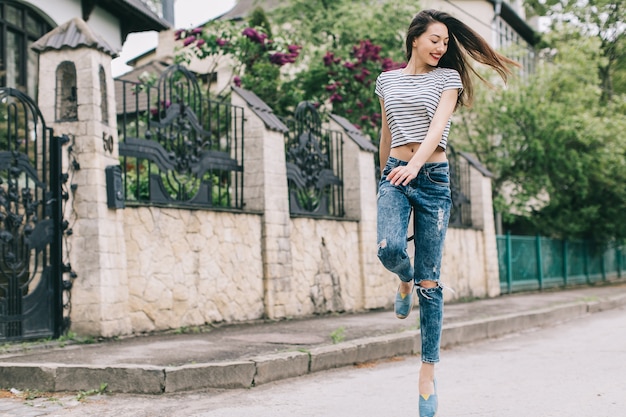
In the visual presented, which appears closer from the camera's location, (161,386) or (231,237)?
(161,386)

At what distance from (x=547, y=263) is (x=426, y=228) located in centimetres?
1821

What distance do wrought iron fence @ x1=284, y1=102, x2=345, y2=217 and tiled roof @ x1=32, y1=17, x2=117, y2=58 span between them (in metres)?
3.45

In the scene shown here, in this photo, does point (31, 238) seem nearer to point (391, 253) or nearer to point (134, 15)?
point (391, 253)

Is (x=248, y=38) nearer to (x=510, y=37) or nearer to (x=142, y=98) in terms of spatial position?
(x=142, y=98)

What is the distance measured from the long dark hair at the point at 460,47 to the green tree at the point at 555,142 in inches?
618

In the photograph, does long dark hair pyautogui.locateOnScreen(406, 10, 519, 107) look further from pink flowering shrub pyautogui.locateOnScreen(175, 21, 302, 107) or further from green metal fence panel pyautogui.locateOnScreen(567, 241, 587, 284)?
green metal fence panel pyautogui.locateOnScreen(567, 241, 587, 284)

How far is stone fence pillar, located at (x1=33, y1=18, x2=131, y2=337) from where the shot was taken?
307 inches

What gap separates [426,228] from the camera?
158 inches

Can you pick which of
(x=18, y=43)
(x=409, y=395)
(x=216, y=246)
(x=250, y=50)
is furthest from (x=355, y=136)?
(x=409, y=395)

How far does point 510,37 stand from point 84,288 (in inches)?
980

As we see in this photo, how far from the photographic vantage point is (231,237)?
980cm

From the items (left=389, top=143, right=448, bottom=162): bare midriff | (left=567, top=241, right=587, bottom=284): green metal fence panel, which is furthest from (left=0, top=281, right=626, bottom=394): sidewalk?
(left=567, top=241, right=587, bottom=284): green metal fence panel

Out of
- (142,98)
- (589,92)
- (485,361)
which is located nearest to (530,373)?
(485,361)

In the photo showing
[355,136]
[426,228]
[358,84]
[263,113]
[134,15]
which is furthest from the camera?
[358,84]
